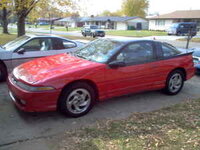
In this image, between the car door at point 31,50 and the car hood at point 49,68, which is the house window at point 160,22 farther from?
the car hood at point 49,68

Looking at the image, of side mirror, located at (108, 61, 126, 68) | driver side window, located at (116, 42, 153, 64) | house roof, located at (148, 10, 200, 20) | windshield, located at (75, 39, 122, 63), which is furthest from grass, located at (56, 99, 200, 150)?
house roof, located at (148, 10, 200, 20)

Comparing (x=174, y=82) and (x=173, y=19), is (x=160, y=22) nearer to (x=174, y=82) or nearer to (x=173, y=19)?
(x=173, y=19)

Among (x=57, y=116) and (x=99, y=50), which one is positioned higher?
(x=99, y=50)

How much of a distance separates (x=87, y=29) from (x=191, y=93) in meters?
28.2

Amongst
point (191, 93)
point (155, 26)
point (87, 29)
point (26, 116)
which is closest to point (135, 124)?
point (26, 116)

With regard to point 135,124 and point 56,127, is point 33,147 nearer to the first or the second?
point 56,127

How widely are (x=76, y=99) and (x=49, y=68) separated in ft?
2.56

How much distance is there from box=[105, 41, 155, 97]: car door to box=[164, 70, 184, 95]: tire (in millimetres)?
670

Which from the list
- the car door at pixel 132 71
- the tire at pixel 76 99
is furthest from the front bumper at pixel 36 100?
the car door at pixel 132 71

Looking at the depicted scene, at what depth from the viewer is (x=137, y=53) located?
5.02 metres

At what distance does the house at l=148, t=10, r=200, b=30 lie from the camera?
46606 millimetres

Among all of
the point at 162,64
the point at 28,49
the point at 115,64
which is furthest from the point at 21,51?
the point at 162,64

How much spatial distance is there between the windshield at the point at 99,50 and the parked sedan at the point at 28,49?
6.93 feet

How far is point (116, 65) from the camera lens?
4.50 meters
